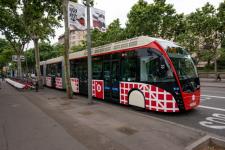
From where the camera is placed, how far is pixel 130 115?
7.43 metres

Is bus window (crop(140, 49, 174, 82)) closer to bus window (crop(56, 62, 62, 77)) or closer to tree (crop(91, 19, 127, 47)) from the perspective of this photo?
bus window (crop(56, 62, 62, 77))

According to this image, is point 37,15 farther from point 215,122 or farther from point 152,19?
point 215,122

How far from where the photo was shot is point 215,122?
6496 millimetres

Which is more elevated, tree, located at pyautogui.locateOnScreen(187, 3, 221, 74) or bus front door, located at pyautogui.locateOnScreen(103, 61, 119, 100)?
tree, located at pyautogui.locateOnScreen(187, 3, 221, 74)

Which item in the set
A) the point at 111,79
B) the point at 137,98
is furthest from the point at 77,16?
the point at 137,98

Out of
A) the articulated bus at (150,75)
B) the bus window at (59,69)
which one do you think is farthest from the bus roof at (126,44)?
the bus window at (59,69)

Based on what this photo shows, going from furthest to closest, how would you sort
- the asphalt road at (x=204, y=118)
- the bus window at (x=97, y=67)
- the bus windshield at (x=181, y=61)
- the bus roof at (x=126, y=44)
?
the bus window at (x=97, y=67), the bus roof at (x=126, y=44), the bus windshield at (x=181, y=61), the asphalt road at (x=204, y=118)

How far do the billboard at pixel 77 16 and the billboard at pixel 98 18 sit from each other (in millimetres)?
478

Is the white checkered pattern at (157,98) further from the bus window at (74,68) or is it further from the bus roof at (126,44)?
the bus window at (74,68)

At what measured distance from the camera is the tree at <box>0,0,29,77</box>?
1958 cm

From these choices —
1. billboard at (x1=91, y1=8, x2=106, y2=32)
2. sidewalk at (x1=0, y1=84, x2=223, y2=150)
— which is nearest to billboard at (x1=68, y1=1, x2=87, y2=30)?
billboard at (x1=91, y1=8, x2=106, y2=32)

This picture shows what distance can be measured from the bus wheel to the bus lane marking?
7.88 feet

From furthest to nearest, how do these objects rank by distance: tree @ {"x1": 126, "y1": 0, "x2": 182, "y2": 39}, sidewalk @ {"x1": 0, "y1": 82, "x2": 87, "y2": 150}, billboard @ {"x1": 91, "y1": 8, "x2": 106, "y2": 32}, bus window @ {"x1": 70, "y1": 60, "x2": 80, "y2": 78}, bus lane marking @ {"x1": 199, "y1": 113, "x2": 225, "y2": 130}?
1. tree @ {"x1": 126, "y1": 0, "x2": 182, "y2": 39}
2. bus window @ {"x1": 70, "y1": 60, "x2": 80, "y2": 78}
3. billboard @ {"x1": 91, "y1": 8, "x2": 106, "y2": 32}
4. bus lane marking @ {"x1": 199, "y1": 113, "x2": 225, "y2": 130}
5. sidewalk @ {"x1": 0, "y1": 82, "x2": 87, "y2": 150}

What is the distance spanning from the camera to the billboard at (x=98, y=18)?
9.97 m
